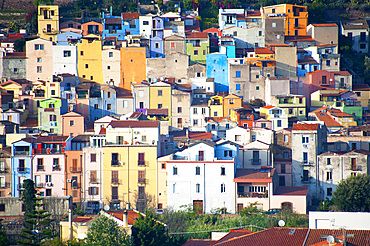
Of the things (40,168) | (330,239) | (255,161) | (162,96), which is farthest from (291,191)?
(162,96)

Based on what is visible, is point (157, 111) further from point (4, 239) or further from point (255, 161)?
point (4, 239)

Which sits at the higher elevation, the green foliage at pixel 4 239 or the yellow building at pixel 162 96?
the yellow building at pixel 162 96

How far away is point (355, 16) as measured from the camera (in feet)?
296

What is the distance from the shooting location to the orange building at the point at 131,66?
75.7 meters

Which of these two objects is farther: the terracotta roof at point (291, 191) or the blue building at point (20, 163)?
the blue building at point (20, 163)


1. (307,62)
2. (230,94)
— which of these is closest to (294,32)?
(307,62)

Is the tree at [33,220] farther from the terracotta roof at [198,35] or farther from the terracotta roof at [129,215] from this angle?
the terracotta roof at [198,35]

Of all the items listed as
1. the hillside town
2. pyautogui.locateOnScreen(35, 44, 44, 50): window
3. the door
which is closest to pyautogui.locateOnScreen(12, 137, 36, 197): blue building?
the hillside town

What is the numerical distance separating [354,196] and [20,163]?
74.4 feet

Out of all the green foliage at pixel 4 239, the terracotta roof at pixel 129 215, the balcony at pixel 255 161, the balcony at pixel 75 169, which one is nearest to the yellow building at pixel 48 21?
the balcony at pixel 75 169

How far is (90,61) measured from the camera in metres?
76.2

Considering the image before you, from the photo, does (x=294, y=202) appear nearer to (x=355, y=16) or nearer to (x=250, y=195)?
(x=250, y=195)

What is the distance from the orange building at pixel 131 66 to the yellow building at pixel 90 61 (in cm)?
220

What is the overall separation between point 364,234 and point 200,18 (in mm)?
50477
